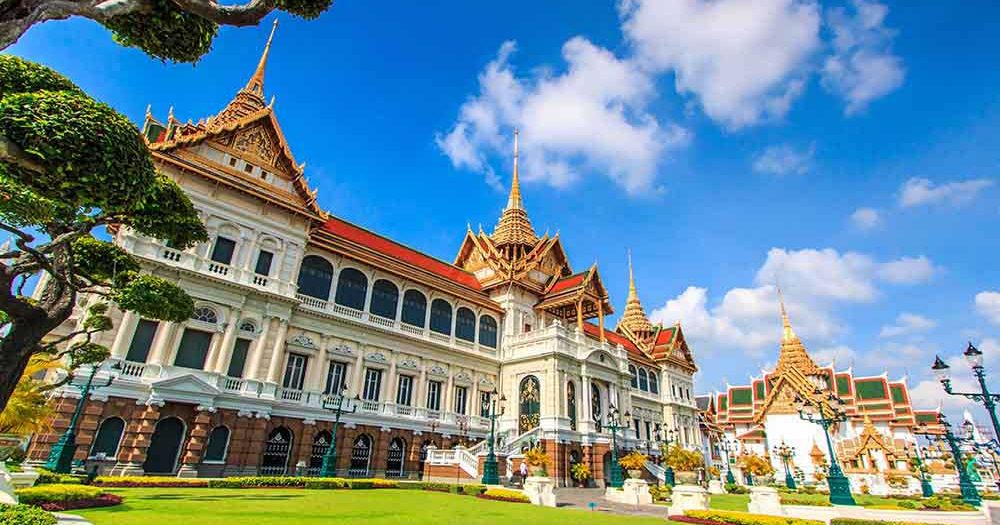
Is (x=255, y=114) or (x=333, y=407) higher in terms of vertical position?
(x=255, y=114)

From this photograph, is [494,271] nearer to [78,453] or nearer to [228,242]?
[228,242]

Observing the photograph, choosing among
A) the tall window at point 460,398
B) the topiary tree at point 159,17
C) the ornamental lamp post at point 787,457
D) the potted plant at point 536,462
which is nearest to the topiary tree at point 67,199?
the topiary tree at point 159,17

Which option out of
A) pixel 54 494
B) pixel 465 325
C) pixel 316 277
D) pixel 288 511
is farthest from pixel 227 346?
pixel 465 325

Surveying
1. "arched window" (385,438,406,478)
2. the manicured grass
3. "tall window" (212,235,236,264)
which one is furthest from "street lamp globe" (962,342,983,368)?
"tall window" (212,235,236,264)

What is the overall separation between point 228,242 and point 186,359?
5.01m

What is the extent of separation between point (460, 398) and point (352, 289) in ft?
28.8

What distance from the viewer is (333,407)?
864 inches

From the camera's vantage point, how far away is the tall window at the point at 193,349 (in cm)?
1816

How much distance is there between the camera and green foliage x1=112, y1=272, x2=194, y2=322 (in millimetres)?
11766

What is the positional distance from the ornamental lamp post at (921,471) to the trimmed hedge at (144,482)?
3920cm

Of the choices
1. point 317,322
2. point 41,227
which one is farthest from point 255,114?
point 41,227

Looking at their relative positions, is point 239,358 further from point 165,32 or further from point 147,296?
point 165,32

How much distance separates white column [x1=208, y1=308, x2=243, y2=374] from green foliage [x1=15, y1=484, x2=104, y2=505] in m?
9.71

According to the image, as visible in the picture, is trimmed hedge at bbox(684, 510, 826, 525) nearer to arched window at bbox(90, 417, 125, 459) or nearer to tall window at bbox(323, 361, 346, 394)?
tall window at bbox(323, 361, 346, 394)
